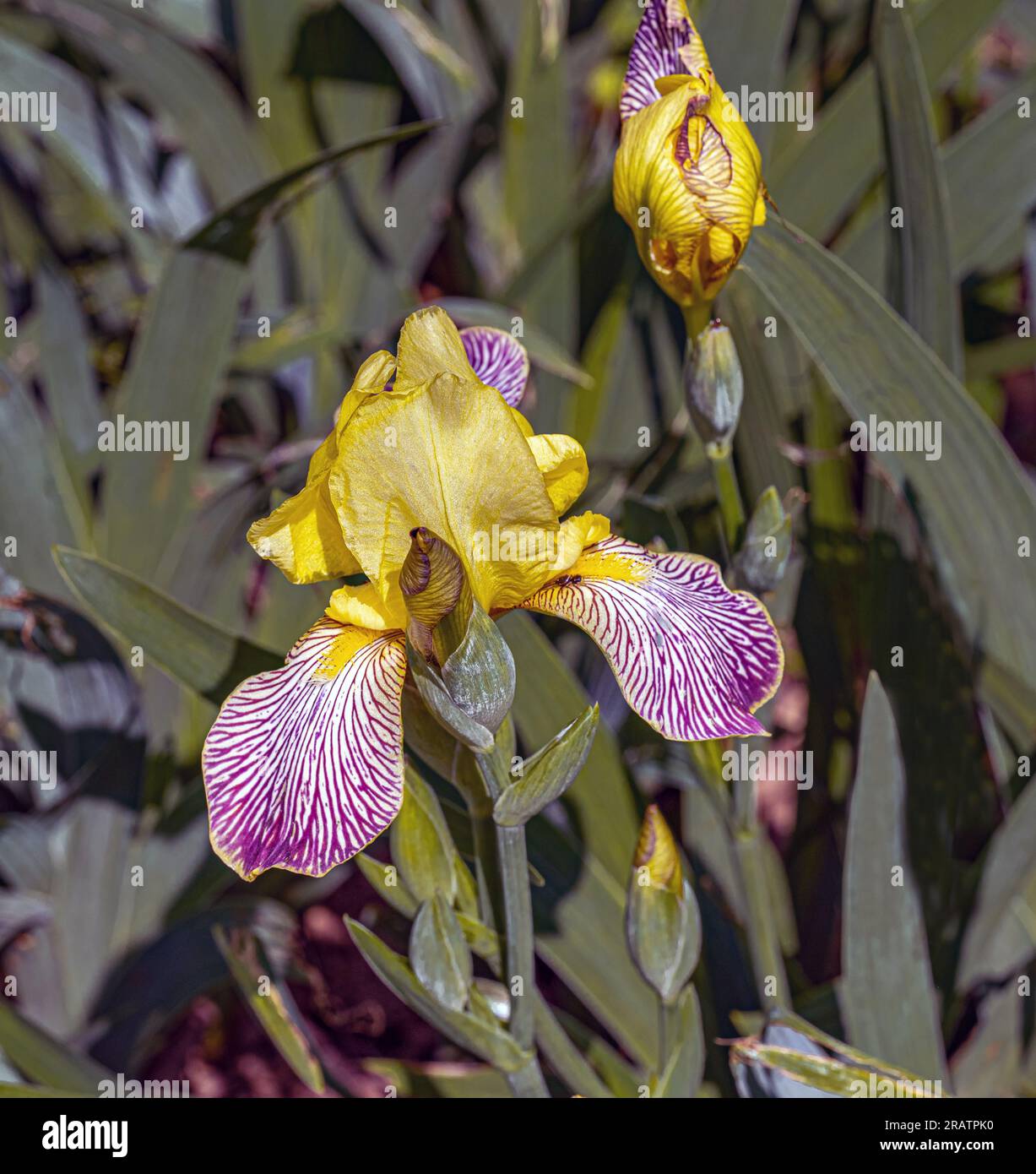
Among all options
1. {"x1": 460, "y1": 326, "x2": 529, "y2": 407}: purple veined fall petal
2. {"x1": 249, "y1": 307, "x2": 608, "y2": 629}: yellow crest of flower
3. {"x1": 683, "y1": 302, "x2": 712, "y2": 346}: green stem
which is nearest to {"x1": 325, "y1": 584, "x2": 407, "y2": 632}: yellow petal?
{"x1": 249, "y1": 307, "x2": 608, "y2": 629}: yellow crest of flower

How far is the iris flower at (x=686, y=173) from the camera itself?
2.38ft

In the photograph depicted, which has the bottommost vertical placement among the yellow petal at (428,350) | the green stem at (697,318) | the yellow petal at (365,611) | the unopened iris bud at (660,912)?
the unopened iris bud at (660,912)

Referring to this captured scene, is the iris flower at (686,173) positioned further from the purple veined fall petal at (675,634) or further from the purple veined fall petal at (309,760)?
the purple veined fall petal at (309,760)

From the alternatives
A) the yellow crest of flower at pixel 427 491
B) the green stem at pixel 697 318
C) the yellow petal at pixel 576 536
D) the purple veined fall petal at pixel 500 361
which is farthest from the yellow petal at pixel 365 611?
the green stem at pixel 697 318

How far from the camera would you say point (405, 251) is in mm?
1790

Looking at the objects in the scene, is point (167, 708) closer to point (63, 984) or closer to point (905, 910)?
point (63, 984)

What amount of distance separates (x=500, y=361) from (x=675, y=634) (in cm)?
27

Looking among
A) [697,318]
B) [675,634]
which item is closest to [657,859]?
[675,634]

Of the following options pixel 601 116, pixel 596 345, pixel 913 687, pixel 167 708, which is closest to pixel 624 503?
pixel 913 687

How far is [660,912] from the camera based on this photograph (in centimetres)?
77

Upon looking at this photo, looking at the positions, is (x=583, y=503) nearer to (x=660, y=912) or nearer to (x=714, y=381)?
(x=714, y=381)

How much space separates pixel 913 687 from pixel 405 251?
1.12 meters

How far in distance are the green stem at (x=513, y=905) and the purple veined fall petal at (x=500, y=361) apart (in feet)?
0.95

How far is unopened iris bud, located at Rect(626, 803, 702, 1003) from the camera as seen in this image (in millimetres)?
770
